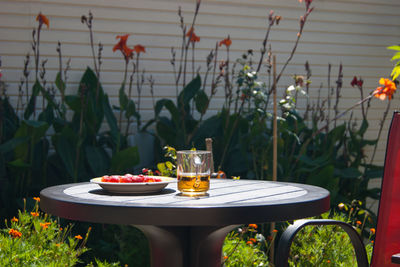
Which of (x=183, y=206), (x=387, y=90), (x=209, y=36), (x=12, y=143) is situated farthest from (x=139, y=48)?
(x=183, y=206)

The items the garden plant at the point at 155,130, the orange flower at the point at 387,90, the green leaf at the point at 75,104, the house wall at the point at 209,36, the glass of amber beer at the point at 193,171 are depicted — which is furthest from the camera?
the house wall at the point at 209,36

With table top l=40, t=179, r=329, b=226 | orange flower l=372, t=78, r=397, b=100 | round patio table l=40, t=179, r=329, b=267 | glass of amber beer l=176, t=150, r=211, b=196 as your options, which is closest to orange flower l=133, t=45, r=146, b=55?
orange flower l=372, t=78, r=397, b=100

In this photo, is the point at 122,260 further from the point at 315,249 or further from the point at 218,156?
the point at 218,156

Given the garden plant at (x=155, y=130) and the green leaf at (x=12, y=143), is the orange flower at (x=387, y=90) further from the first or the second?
the green leaf at (x=12, y=143)

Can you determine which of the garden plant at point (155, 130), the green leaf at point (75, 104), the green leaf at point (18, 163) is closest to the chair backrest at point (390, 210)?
the garden plant at point (155, 130)

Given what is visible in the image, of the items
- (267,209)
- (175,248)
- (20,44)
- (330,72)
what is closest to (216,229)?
(175,248)

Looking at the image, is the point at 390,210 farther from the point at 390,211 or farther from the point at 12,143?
the point at 12,143

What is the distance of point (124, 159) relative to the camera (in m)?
4.17

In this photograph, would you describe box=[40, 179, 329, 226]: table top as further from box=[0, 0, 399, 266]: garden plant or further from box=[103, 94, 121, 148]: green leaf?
box=[103, 94, 121, 148]: green leaf

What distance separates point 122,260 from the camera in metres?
3.28

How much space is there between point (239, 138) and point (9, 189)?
1681 mm

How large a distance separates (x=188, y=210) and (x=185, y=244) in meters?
0.42

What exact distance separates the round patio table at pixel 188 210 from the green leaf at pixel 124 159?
1969 millimetres

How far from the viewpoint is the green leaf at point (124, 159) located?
163 inches
